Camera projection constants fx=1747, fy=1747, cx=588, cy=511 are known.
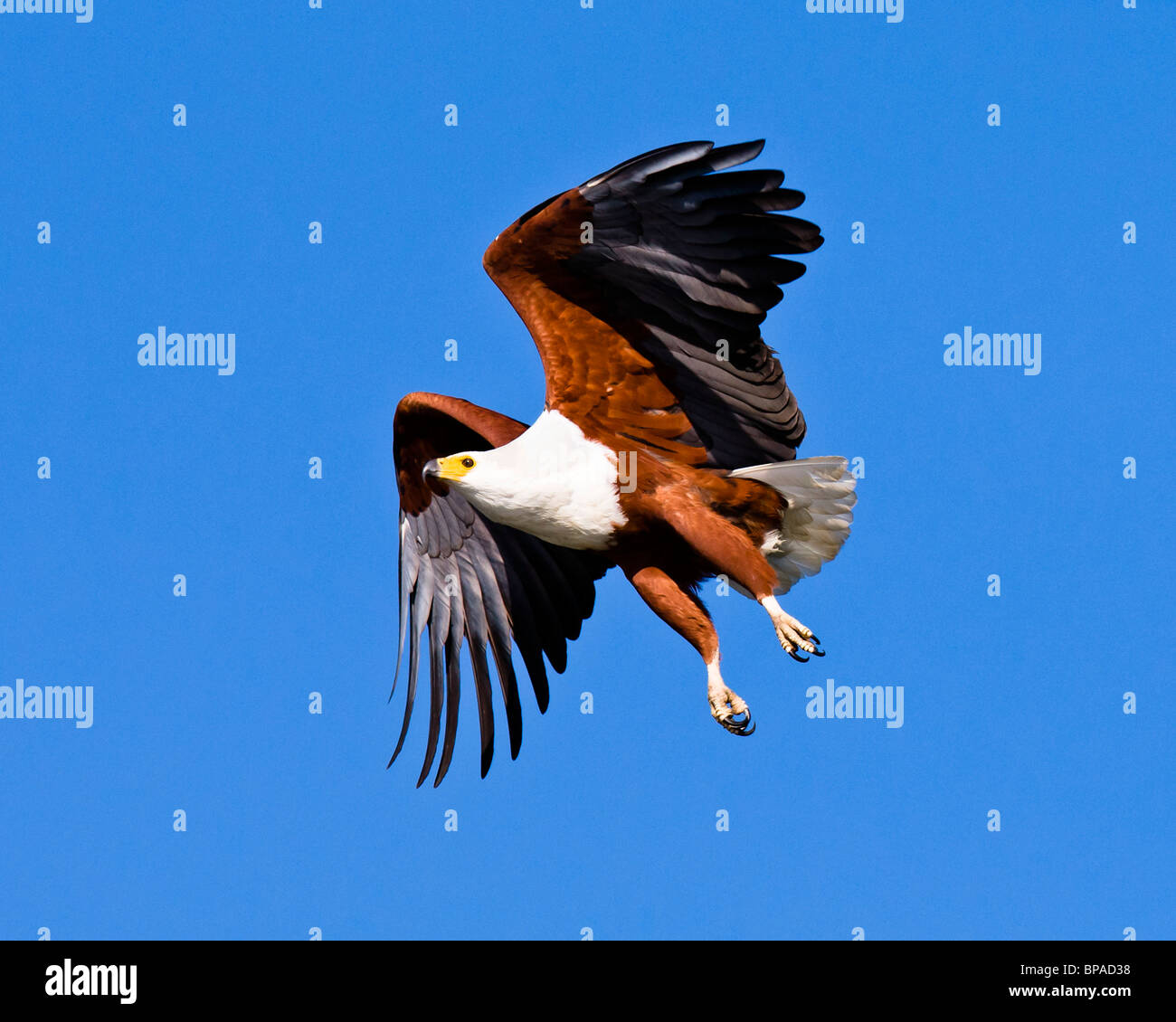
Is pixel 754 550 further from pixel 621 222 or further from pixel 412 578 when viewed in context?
pixel 412 578

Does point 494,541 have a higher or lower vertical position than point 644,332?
lower

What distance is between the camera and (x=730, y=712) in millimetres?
9383

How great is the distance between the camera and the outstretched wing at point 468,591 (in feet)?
38.8

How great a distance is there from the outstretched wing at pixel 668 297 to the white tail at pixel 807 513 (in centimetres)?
28

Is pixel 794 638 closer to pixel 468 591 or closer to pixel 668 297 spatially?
pixel 668 297

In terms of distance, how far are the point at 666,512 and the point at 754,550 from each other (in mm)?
545

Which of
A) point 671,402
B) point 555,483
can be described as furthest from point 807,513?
point 555,483

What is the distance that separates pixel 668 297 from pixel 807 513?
152cm

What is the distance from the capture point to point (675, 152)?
924cm

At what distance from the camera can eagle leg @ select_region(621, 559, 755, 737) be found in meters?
9.39

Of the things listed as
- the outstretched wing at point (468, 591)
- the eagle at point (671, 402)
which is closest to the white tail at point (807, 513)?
the eagle at point (671, 402)

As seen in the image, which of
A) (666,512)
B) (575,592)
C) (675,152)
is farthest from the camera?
(575,592)

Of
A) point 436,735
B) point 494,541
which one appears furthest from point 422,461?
point 436,735

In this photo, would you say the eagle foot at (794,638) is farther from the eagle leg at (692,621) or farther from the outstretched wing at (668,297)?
the outstretched wing at (668,297)
